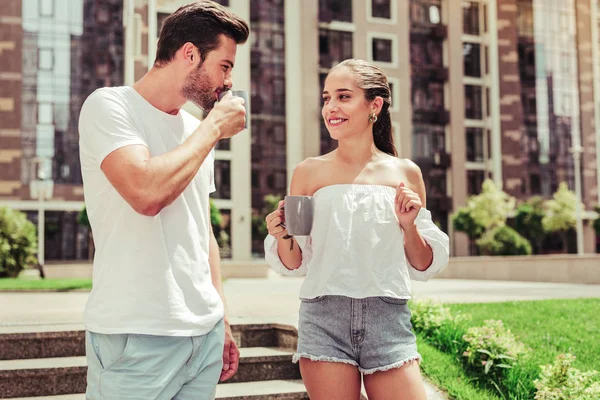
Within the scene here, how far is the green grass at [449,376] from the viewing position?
4.80 m

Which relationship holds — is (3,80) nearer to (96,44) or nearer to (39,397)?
(96,44)

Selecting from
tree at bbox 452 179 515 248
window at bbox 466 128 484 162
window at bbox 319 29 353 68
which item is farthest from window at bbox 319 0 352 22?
tree at bbox 452 179 515 248

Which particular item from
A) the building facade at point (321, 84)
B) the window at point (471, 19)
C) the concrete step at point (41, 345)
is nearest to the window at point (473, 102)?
the building facade at point (321, 84)

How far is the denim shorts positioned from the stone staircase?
2.22 m

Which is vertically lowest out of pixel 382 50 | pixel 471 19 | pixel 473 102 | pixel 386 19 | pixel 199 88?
pixel 199 88

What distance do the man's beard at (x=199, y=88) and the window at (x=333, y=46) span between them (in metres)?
42.2

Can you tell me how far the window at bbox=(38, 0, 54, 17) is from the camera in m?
38.0

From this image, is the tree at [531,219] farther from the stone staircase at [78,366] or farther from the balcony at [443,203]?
the stone staircase at [78,366]

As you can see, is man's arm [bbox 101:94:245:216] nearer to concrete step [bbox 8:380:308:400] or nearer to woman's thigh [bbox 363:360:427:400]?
woman's thigh [bbox 363:360:427:400]

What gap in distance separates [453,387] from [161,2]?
38515 mm

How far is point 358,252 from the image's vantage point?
2752 millimetres

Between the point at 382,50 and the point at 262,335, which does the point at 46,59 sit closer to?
the point at 382,50

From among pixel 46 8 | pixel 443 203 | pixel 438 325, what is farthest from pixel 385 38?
pixel 438 325

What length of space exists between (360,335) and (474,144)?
46593 millimetres
